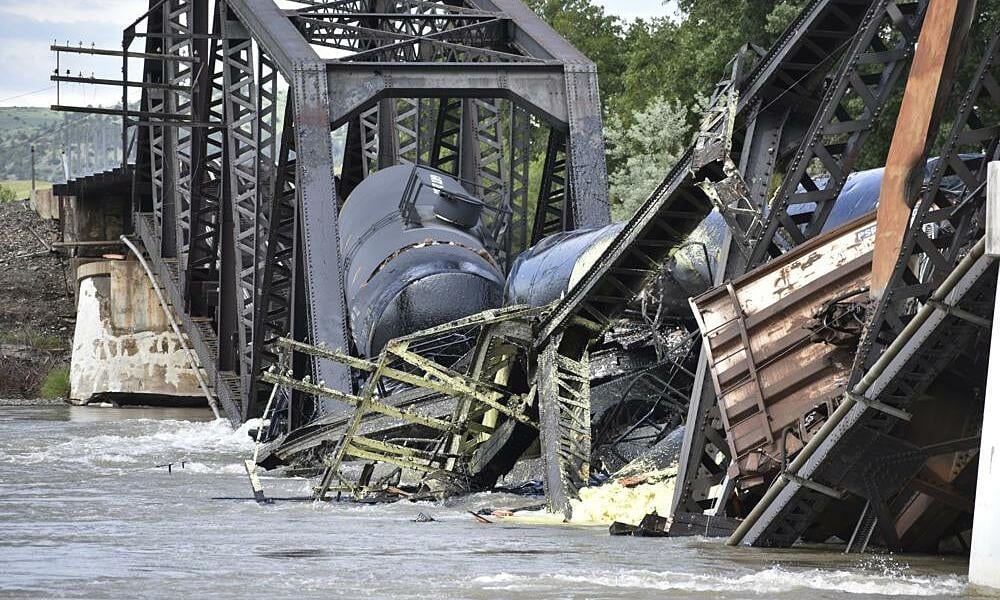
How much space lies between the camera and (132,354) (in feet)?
134

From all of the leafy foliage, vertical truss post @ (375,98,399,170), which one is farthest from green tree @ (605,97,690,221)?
vertical truss post @ (375,98,399,170)

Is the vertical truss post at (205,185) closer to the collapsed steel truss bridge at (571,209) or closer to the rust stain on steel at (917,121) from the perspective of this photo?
the collapsed steel truss bridge at (571,209)

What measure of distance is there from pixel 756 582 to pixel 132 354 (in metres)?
31.4

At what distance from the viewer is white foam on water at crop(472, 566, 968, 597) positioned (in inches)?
424

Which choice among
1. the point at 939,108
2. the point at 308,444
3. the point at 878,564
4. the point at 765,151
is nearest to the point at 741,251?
the point at 765,151

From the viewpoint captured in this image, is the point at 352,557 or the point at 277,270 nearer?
the point at 352,557

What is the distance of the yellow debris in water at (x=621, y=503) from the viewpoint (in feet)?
52.1

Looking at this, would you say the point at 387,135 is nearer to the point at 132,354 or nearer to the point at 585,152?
the point at 585,152

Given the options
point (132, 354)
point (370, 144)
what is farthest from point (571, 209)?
point (132, 354)

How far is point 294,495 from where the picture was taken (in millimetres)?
19078

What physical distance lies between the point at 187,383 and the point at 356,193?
547 inches

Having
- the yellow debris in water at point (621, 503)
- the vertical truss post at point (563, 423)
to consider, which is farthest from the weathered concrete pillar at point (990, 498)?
the vertical truss post at point (563, 423)

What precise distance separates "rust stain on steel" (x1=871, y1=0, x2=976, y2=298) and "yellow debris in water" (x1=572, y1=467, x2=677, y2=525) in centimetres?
348

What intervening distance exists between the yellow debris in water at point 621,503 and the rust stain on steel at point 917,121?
3476 mm
